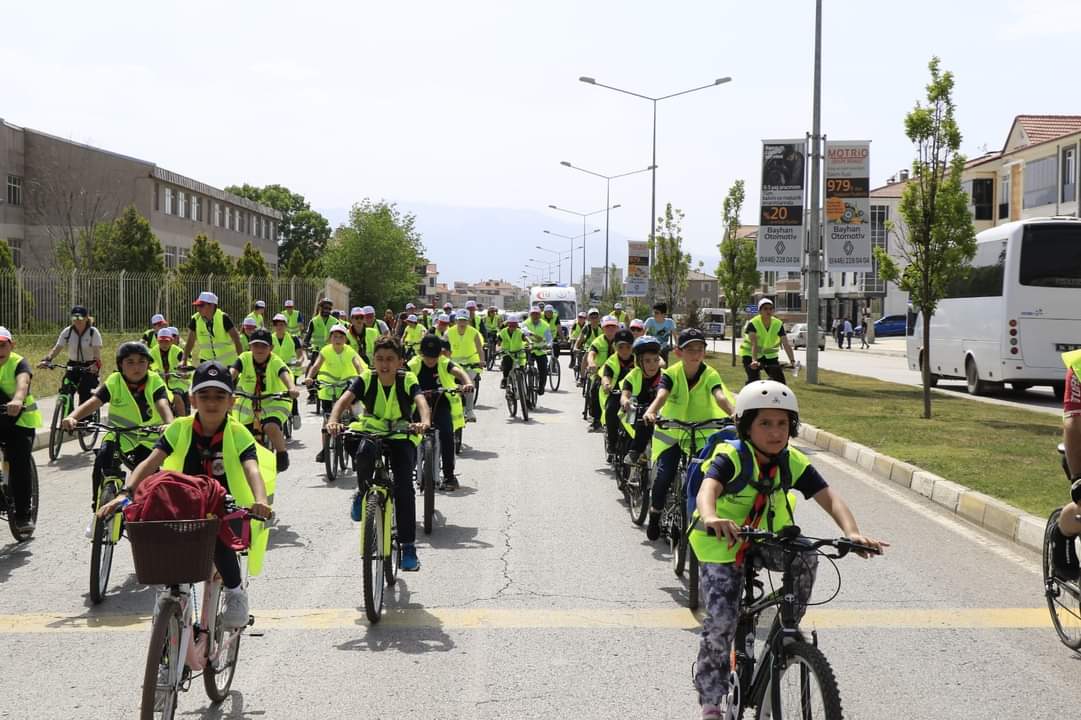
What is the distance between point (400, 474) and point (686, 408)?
2.06 m

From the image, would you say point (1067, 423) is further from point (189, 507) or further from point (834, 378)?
point (834, 378)

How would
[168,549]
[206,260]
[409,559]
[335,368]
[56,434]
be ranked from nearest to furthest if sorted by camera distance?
[168,549] → [409,559] → [335,368] → [56,434] → [206,260]

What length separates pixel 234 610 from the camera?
4.89 metres

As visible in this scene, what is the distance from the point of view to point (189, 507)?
417 centimetres

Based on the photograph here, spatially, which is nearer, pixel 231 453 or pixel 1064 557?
pixel 231 453

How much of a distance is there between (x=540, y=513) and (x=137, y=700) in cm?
533

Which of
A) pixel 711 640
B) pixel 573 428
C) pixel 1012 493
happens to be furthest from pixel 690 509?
pixel 573 428

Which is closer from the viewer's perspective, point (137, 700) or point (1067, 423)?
point (137, 700)

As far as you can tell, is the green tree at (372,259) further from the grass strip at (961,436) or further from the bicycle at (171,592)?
the bicycle at (171,592)

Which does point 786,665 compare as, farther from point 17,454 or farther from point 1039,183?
point 1039,183

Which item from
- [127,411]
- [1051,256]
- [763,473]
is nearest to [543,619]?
[763,473]

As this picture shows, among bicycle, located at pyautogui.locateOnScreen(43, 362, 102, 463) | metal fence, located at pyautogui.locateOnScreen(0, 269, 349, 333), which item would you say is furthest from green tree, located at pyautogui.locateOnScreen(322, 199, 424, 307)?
bicycle, located at pyautogui.locateOnScreen(43, 362, 102, 463)

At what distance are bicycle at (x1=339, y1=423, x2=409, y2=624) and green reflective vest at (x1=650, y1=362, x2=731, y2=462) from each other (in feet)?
6.14

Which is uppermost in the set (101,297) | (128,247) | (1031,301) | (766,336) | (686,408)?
(128,247)
